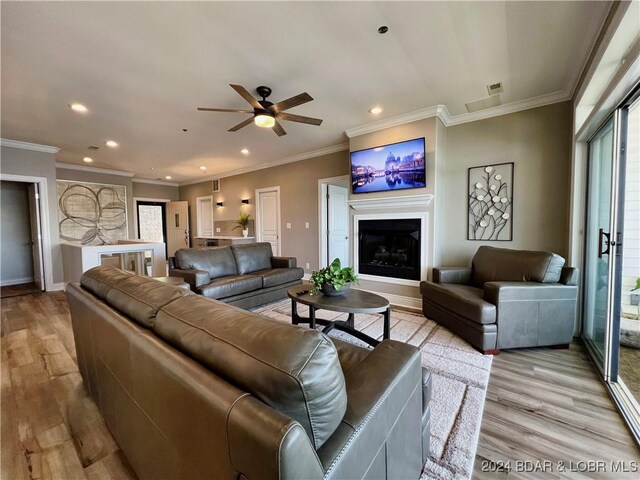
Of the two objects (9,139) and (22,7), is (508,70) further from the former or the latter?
(9,139)

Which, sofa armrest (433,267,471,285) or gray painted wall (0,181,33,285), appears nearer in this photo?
sofa armrest (433,267,471,285)

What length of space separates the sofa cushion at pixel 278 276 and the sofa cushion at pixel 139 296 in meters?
2.25

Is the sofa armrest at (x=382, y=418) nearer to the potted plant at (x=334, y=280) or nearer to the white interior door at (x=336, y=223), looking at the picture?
the potted plant at (x=334, y=280)

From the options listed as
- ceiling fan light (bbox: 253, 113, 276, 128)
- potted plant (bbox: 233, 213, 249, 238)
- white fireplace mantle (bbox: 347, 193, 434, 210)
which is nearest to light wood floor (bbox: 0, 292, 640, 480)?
white fireplace mantle (bbox: 347, 193, 434, 210)

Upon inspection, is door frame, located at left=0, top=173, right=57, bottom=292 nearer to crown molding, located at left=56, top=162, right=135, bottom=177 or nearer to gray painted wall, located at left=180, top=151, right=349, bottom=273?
crown molding, located at left=56, top=162, right=135, bottom=177

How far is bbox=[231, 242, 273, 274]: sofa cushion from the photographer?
406 cm

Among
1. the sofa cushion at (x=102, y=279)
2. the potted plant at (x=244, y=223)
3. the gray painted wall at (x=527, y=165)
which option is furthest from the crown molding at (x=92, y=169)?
the gray painted wall at (x=527, y=165)

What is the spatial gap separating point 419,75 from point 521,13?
89 cm

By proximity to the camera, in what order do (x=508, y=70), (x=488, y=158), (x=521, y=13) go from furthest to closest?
(x=488, y=158), (x=508, y=70), (x=521, y=13)

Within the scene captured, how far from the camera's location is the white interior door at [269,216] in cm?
611

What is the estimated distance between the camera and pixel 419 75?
265cm

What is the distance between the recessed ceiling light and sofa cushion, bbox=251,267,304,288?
2.94m

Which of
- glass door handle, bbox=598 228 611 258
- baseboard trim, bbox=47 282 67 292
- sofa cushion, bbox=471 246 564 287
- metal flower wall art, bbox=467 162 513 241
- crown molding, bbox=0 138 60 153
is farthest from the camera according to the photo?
baseboard trim, bbox=47 282 67 292

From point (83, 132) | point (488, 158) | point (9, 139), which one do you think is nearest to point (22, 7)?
point (83, 132)
